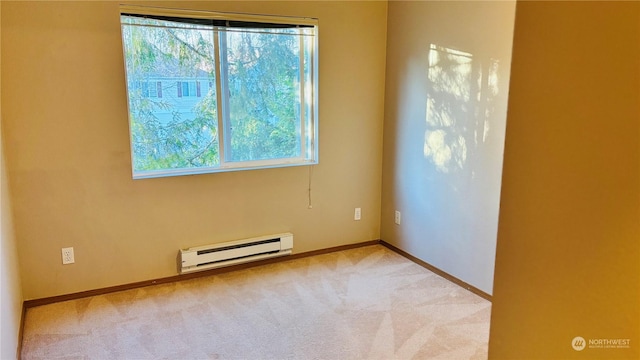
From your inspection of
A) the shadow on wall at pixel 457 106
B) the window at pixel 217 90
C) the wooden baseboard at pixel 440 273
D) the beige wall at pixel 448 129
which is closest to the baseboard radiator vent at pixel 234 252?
the window at pixel 217 90

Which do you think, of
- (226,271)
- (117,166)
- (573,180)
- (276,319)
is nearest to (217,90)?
(117,166)

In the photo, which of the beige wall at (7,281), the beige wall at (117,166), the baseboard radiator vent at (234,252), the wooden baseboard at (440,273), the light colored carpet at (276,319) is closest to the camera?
the beige wall at (7,281)

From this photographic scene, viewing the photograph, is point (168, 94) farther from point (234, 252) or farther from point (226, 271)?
point (226, 271)

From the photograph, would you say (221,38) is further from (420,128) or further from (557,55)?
(557,55)

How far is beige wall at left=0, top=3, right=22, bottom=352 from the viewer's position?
2002 mm

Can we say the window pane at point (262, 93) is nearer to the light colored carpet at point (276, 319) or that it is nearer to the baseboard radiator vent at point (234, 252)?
the baseboard radiator vent at point (234, 252)

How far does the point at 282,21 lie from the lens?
332 cm

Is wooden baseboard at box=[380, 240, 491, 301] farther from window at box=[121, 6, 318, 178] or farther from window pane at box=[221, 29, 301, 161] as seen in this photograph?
window pane at box=[221, 29, 301, 161]

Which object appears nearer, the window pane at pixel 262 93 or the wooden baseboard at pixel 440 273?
the wooden baseboard at pixel 440 273

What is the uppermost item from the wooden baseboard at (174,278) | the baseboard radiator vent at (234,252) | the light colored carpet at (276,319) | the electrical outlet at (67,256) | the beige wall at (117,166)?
the beige wall at (117,166)

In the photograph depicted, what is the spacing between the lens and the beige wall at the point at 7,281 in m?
2.00

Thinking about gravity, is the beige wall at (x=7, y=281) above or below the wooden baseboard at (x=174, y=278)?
above

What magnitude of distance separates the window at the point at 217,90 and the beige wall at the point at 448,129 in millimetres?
727

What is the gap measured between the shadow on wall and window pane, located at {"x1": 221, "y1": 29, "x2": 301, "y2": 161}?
1056 mm
